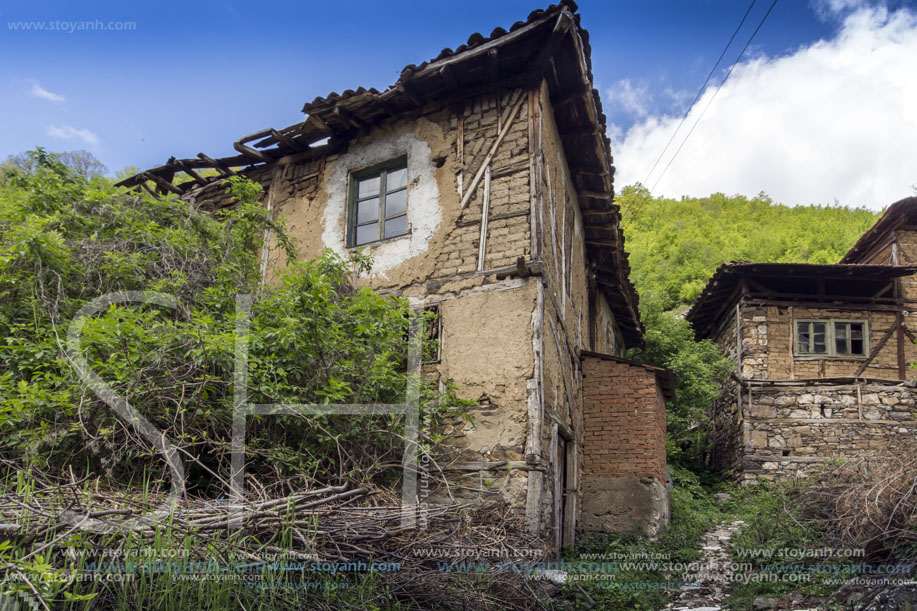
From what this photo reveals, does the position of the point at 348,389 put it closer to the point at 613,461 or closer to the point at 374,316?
the point at 374,316

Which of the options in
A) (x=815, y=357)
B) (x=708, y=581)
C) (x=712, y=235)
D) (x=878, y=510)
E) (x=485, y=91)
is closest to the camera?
(x=878, y=510)

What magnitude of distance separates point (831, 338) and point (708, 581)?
10.5 metres

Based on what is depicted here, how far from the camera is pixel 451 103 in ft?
27.3

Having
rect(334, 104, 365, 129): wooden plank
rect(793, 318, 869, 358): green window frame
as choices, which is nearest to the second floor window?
rect(793, 318, 869, 358): green window frame

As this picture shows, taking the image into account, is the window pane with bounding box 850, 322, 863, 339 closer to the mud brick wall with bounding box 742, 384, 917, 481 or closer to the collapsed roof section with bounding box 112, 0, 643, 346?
the mud brick wall with bounding box 742, 384, 917, 481

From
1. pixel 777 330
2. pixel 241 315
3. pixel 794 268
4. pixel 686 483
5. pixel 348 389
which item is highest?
pixel 794 268

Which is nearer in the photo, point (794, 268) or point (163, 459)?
point (163, 459)

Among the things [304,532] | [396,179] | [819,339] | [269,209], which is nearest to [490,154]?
[396,179]

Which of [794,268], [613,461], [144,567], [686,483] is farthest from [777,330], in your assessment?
[144,567]

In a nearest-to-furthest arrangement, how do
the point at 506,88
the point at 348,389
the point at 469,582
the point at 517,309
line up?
the point at 469,582 < the point at 348,389 < the point at 517,309 < the point at 506,88

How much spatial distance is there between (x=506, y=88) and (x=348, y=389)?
463 centimetres

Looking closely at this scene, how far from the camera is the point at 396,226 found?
8.32 m

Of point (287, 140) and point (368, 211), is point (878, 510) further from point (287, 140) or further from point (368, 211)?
point (287, 140)

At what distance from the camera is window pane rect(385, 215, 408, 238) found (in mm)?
8227
